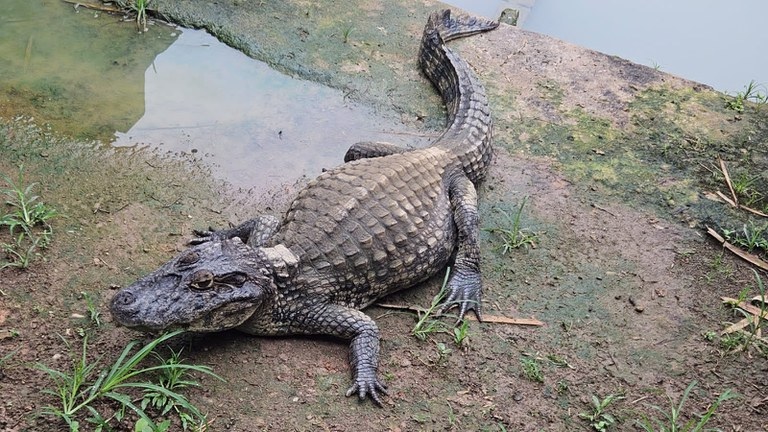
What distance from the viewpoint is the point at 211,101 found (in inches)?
222

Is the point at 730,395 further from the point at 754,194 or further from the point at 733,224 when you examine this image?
the point at 754,194

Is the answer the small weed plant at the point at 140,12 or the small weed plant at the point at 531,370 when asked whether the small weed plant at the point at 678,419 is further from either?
the small weed plant at the point at 140,12

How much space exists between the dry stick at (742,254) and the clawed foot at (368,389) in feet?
9.14

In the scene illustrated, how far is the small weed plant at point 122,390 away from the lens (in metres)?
3.25

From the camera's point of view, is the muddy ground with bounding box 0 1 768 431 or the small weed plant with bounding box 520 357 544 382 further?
the small weed plant with bounding box 520 357 544 382

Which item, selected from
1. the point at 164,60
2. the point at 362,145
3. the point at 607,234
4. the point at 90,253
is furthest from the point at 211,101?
the point at 607,234

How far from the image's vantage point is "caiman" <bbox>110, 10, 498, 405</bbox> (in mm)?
3594

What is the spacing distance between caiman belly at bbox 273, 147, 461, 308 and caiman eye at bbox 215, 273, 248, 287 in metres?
0.38

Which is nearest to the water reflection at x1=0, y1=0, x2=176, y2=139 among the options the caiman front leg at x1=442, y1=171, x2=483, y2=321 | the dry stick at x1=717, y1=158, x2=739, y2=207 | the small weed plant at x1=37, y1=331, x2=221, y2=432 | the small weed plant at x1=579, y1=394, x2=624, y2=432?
the small weed plant at x1=37, y1=331, x2=221, y2=432

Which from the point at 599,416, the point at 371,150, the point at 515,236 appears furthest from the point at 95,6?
the point at 599,416

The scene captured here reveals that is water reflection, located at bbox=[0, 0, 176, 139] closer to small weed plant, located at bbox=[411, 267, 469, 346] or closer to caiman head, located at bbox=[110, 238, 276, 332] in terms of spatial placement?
caiman head, located at bbox=[110, 238, 276, 332]

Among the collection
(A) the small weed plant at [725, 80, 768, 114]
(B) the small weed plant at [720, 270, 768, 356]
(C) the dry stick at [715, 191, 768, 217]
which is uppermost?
(A) the small weed plant at [725, 80, 768, 114]

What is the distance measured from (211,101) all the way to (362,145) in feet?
4.71

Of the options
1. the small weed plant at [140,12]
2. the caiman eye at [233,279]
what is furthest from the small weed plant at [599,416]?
the small weed plant at [140,12]
